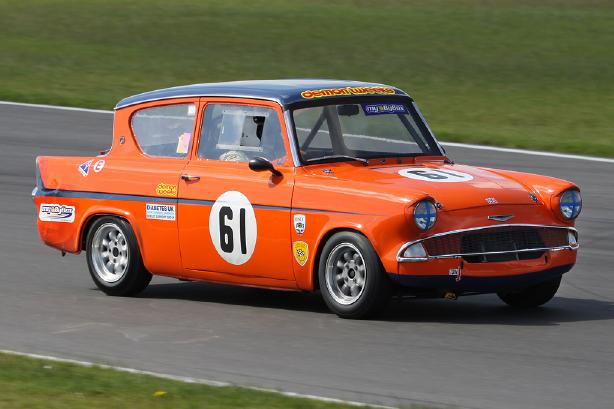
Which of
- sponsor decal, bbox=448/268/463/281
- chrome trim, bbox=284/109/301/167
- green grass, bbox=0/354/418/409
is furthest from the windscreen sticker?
green grass, bbox=0/354/418/409

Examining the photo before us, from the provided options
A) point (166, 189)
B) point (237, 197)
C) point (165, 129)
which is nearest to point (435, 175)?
point (237, 197)

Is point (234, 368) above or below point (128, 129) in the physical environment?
below

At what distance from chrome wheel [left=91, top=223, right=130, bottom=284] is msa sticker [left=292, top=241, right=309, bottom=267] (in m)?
1.60

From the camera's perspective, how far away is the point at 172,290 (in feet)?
34.5

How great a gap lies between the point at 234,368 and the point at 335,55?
20.2m

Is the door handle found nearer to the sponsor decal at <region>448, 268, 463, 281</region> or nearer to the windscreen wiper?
the windscreen wiper

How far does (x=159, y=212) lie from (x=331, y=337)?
78.5 inches

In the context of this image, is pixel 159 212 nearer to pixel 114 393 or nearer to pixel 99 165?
pixel 99 165

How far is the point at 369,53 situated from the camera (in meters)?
27.4

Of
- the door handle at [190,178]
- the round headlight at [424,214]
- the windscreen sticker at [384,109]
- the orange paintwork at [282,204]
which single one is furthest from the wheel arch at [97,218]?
the round headlight at [424,214]

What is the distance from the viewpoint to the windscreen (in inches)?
372

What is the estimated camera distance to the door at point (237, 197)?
30.0ft

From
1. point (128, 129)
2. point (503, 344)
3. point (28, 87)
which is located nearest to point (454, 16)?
point (28, 87)

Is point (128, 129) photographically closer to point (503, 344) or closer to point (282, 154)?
point (282, 154)
